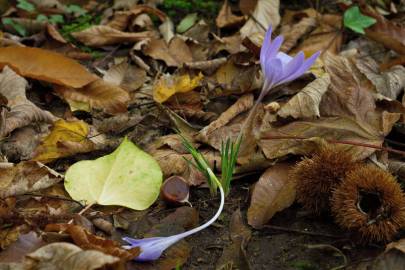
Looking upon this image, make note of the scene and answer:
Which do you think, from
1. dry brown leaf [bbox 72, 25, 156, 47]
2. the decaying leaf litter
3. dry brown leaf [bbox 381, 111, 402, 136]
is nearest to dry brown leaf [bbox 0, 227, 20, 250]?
the decaying leaf litter

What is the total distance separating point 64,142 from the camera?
7.02ft

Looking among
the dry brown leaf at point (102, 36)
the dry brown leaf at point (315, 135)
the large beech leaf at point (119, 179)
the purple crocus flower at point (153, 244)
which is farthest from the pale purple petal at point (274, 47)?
the dry brown leaf at point (102, 36)

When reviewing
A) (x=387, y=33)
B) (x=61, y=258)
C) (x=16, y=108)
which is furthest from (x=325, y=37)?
(x=61, y=258)

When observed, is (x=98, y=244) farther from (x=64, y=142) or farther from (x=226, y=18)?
(x=226, y=18)

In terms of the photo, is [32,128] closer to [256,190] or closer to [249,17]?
[256,190]

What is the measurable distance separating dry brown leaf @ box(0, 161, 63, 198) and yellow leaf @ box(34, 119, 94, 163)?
4.7 inches

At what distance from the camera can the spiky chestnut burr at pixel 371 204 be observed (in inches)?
64.2

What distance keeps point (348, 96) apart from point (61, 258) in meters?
1.17

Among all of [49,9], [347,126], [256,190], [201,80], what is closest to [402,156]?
[347,126]

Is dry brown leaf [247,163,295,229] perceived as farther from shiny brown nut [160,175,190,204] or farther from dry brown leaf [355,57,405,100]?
dry brown leaf [355,57,405,100]

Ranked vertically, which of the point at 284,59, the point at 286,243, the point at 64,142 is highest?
the point at 284,59

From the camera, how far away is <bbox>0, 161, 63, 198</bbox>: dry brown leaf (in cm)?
192

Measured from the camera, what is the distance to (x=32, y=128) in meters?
2.27

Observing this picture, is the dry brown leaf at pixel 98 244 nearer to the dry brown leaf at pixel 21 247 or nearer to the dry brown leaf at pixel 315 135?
the dry brown leaf at pixel 21 247
